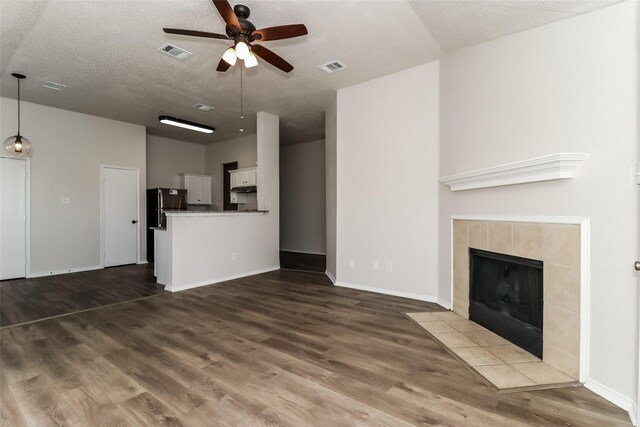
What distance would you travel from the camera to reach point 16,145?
15.1 feet

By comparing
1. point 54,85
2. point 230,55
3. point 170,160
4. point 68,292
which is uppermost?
point 54,85

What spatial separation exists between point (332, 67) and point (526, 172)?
2621 mm

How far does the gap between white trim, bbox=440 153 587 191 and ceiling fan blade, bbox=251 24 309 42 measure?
203cm

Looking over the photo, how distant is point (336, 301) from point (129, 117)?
5.44 m

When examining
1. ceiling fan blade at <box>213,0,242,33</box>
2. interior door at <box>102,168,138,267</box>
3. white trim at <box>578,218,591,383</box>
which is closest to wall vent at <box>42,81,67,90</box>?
interior door at <box>102,168,138,267</box>

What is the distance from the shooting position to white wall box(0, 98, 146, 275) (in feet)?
17.1

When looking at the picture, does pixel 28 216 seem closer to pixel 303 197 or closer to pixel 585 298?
pixel 303 197

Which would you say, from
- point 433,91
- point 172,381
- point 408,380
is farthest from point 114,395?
point 433,91

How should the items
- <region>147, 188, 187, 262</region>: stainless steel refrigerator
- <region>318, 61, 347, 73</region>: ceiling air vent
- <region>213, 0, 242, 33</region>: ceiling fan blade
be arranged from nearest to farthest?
<region>213, 0, 242, 33</region>: ceiling fan blade → <region>318, 61, 347, 73</region>: ceiling air vent → <region>147, 188, 187, 262</region>: stainless steel refrigerator

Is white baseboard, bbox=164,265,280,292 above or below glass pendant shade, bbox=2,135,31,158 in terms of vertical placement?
below

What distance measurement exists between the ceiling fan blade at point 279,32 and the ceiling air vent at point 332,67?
127cm

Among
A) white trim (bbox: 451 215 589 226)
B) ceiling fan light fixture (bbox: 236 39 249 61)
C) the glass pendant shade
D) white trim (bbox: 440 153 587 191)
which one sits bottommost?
white trim (bbox: 451 215 589 226)

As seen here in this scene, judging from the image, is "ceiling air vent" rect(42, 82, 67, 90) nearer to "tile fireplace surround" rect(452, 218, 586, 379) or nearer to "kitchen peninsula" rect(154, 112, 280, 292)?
"kitchen peninsula" rect(154, 112, 280, 292)

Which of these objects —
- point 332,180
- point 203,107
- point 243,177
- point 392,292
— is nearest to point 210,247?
point 332,180
